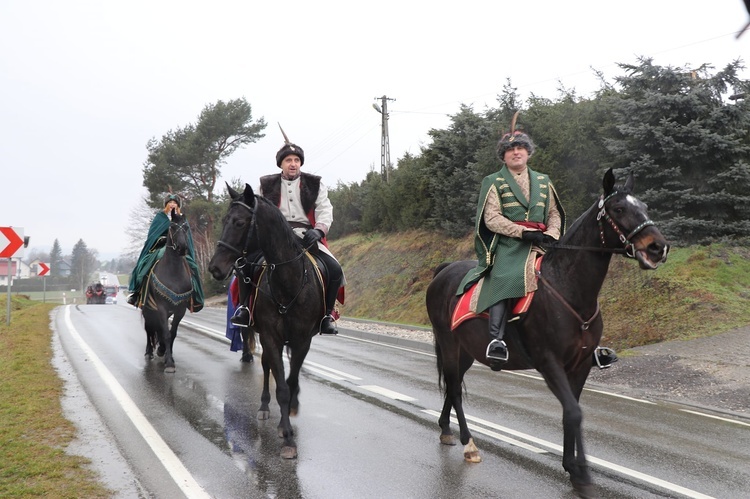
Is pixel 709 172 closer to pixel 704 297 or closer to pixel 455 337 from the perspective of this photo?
pixel 704 297

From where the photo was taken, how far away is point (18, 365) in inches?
422

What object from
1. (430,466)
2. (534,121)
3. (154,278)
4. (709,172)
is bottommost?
(430,466)

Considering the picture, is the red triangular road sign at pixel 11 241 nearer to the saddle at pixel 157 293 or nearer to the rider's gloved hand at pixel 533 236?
the saddle at pixel 157 293

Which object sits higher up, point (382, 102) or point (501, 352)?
point (382, 102)

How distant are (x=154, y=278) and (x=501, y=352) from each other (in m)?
7.90

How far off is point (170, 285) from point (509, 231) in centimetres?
766

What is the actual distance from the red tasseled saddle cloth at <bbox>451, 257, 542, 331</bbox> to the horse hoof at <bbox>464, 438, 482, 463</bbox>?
1.06 meters

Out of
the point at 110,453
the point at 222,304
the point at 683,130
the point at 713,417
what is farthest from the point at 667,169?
the point at 222,304

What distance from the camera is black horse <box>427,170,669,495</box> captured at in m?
4.81

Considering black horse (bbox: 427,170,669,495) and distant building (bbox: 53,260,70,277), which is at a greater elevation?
distant building (bbox: 53,260,70,277)

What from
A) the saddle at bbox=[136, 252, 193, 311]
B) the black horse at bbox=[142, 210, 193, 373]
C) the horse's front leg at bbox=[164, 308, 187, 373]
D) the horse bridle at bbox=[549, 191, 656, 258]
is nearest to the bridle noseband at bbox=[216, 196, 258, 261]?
the horse bridle at bbox=[549, 191, 656, 258]

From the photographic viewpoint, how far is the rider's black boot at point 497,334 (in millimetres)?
5391

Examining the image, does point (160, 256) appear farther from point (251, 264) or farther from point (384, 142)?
point (384, 142)

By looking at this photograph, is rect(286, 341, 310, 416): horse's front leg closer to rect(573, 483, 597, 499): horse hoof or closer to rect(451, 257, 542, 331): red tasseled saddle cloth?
rect(451, 257, 542, 331): red tasseled saddle cloth
